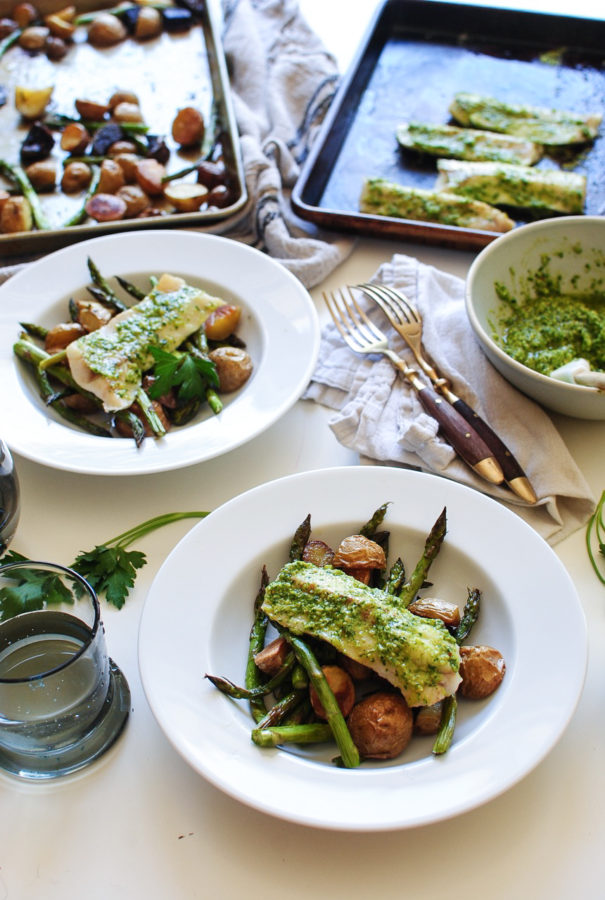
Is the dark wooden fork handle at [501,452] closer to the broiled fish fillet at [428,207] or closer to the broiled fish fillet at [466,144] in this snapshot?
the broiled fish fillet at [428,207]

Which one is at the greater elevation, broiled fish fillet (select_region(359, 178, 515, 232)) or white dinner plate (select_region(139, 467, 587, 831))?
broiled fish fillet (select_region(359, 178, 515, 232))

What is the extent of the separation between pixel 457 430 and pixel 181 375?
0.74 m

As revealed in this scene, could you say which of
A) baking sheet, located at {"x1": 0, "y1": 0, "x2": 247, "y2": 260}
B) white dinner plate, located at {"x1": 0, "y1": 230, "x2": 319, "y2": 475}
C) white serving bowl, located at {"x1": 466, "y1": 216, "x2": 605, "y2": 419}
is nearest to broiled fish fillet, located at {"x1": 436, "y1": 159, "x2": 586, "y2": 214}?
white serving bowl, located at {"x1": 466, "y1": 216, "x2": 605, "y2": 419}

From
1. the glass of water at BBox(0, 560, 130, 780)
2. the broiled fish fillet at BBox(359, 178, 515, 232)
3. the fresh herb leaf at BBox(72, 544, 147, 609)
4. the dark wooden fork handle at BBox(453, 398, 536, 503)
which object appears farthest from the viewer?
the broiled fish fillet at BBox(359, 178, 515, 232)

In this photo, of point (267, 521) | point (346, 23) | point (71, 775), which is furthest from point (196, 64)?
point (71, 775)

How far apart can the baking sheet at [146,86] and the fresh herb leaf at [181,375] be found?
2.56 ft

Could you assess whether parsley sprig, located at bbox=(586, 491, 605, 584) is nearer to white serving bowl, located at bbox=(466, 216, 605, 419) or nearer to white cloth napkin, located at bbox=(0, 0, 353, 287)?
white serving bowl, located at bbox=(466, 216, 605, 419)

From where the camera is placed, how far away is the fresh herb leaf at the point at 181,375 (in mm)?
2160

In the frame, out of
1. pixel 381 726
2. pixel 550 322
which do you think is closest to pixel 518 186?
pixel 550 322

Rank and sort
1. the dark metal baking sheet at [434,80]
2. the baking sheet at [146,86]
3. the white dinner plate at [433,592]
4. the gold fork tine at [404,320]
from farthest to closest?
the dark metal baking sheet at [434,80]
the baking sheet at [146,86]
the gold fork tine at [404,320]
the white dinner plate at [433,592]

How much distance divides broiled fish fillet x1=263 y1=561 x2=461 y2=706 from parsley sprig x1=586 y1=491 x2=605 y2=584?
1.81 ft

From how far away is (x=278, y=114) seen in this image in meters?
3.27

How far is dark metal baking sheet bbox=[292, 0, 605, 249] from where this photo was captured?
3.01 metres

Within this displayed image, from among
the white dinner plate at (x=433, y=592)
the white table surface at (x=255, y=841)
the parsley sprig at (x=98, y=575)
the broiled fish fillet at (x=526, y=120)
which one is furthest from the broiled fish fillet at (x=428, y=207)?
the white table surface at (x=255, y=841)
